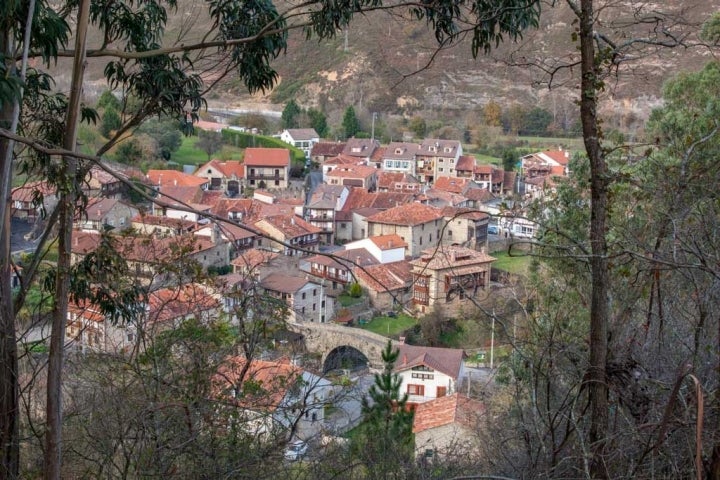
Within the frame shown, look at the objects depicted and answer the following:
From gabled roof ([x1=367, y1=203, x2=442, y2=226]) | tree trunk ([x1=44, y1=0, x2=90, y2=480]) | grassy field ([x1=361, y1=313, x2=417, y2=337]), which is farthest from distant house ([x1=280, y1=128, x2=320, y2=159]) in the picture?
tree trunk ([x1=44, y1=0, x2=90, y2=480])

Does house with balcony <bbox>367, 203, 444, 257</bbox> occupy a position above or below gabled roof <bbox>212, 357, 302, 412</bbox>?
below

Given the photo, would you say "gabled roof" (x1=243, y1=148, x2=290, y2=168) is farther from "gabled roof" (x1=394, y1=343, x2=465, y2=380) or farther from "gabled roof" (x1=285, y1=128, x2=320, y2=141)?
"gabled roof" (x1=394, y1=343, x2=465, y2=380)

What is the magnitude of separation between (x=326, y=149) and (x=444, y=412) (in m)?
21.4

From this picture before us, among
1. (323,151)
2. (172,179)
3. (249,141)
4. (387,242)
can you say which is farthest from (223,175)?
(387,242)

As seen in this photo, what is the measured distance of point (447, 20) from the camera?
3.36 meters

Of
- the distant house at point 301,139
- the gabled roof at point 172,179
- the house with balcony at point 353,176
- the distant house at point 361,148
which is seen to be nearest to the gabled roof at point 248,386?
the gabled roof at point 172,179

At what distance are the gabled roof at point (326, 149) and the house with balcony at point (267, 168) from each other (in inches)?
125

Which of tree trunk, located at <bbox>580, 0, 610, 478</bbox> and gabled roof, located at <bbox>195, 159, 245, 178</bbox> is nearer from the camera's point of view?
tree trunk, located at <bbox>580, 0, 610, 478</bbox>

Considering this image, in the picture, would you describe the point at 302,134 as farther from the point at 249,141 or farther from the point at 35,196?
the point at 35,196

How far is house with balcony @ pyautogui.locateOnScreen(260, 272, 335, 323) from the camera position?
1331 cm

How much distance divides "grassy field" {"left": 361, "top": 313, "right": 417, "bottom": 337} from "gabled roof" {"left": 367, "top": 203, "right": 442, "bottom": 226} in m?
4.04

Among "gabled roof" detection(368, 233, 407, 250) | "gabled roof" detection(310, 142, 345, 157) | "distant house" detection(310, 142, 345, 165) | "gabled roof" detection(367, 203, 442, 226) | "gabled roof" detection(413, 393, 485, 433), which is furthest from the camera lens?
"gabled roof" detection(310, 142, 345, 157)

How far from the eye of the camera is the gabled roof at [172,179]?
21828 millimetres

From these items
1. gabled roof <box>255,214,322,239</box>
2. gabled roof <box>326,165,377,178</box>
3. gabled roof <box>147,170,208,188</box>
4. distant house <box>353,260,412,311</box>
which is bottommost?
distant house <box>353,260,412,311</box>
